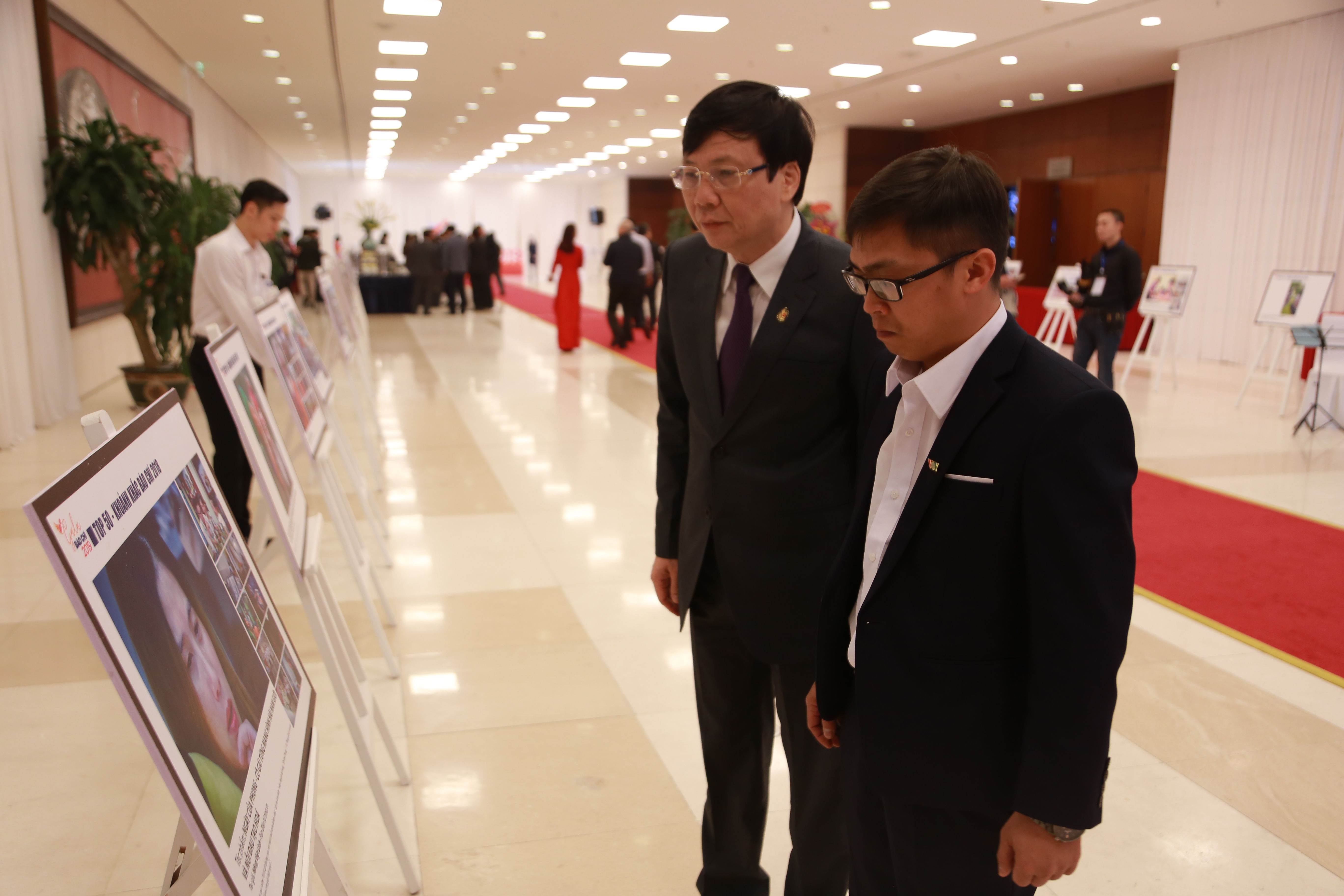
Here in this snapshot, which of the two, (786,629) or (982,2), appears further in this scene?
(982,2)

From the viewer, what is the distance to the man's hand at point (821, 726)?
1526mm

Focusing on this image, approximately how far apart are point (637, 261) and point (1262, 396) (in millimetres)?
7359

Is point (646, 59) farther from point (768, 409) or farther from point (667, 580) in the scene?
point (768, 409)

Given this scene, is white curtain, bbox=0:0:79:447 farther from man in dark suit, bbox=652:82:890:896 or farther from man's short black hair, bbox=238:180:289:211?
man in dark suit, bbox=652:82:890:896

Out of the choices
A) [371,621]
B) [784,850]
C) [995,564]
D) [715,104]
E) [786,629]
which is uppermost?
[715,104]

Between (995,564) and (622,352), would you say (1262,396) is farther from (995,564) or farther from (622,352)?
(995,564)

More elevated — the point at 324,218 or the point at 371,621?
the point at 324,218

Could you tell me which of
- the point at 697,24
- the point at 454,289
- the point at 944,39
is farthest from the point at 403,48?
the point at 454,289

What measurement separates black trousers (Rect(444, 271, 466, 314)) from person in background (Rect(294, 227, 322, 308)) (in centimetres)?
239

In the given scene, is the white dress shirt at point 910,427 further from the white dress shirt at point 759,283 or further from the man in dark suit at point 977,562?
the white dress shirt at point 759,283

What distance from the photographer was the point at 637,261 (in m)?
12.6

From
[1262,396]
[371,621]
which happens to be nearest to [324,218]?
[1262,396]

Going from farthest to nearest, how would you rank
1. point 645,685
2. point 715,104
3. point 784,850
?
point 645,685 < point 784,850 < point 715,104

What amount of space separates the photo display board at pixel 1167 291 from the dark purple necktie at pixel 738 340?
9.59 meters
